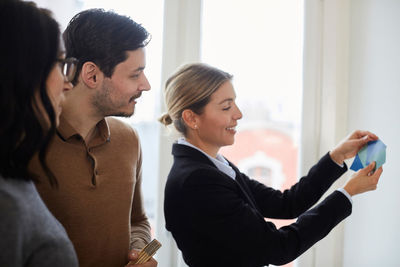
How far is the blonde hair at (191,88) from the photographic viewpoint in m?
1.29

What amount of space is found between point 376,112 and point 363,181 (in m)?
0.53

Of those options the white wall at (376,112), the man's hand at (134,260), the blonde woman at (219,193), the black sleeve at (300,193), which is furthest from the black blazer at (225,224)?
the white wall at (376,112)

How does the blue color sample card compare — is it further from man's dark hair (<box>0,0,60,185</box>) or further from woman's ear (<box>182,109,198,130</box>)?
man's dark hair (<box>0,0,60,185</box>)

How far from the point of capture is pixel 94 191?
1.13 meters

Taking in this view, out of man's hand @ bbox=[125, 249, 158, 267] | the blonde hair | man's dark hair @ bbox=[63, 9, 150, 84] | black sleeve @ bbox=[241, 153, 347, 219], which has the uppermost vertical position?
man's dark hair @ bbox=[63, 9, 150, 84]

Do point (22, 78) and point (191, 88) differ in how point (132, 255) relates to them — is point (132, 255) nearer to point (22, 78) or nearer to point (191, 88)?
point (191, 88)

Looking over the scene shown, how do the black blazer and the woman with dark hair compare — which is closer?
the woman with dark hair

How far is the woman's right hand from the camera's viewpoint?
1205mm

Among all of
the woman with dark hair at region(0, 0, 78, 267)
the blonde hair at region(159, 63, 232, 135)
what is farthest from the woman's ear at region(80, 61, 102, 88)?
the woman with dark hair at region(0, 0, 78, 267)

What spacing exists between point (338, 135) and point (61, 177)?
A: 1.29m

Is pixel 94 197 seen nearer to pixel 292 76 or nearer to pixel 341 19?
pixel 292 76

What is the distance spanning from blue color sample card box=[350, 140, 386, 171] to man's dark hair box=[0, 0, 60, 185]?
3.53ft

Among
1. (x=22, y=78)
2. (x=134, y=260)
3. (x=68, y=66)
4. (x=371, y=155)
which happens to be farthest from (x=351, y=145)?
(x=22, y=78)

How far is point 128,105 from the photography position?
1.20m
